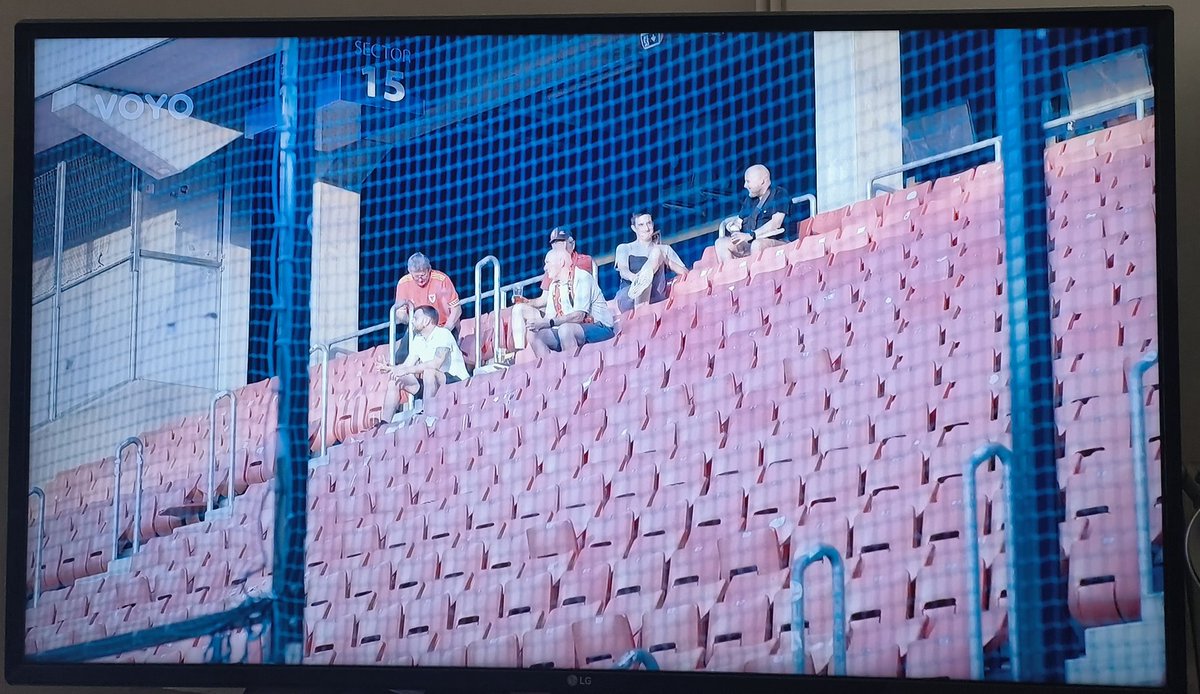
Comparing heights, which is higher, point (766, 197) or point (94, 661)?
point (766, 197)

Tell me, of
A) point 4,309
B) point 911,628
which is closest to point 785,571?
point 911,628

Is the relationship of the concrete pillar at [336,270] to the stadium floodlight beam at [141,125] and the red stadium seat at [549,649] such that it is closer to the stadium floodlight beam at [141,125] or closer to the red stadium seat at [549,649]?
the stadium floodlight beam at [141,125]

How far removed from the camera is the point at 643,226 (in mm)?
1827

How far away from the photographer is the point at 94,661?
1.88m

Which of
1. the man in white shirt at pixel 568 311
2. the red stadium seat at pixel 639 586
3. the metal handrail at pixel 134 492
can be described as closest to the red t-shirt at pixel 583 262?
the man in white shirt at pixel 568 311

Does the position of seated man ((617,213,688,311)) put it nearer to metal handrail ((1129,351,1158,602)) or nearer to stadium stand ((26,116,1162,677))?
stadium stand ((26,116,1162,677))

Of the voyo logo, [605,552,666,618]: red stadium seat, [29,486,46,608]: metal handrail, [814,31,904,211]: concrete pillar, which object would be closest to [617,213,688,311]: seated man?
[814,31,904,211]: concrete pillar

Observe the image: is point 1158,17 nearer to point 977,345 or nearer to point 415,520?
point 977,345

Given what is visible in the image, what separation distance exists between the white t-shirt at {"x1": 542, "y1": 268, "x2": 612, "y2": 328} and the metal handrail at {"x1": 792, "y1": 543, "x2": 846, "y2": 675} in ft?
1.64

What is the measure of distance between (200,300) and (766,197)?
95 centimetres

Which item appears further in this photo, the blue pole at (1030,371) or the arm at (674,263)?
the arm at (674,263)

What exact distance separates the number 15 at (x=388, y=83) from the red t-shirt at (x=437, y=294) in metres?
0.31

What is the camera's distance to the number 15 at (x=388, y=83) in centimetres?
189

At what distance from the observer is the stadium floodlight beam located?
1.92 metres
